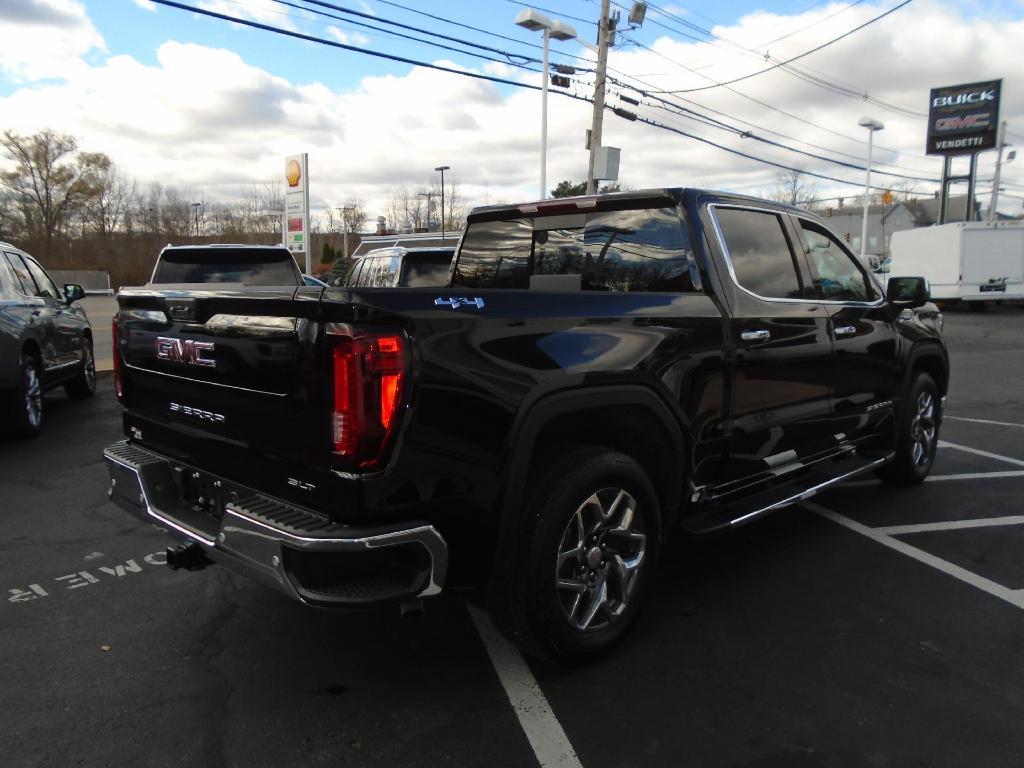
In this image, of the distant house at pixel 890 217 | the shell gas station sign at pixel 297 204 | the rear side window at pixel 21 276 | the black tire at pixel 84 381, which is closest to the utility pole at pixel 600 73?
the shell gas station sign at pixel 297 204

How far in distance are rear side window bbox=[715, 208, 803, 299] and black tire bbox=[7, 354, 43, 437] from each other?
633cm

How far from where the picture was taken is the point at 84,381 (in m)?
9.24

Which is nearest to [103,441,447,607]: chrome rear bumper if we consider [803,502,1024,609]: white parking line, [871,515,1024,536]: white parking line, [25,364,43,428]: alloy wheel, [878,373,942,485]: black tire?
[803,502,1024,609]: white parking line

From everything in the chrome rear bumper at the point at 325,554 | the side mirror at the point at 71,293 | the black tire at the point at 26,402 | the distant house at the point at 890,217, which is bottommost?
the black tire at the point at 26,402

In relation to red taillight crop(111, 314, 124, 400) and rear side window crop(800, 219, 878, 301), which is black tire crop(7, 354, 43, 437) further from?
rear side window crop(800, 219, 878, 301)

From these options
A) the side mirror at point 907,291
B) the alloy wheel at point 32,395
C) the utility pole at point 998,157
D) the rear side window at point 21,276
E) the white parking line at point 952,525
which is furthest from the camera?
the utility pole at point 998,157

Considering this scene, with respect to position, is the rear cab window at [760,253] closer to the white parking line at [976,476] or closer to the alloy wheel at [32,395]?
the white parking line at [976,476]

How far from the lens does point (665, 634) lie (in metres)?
3.30

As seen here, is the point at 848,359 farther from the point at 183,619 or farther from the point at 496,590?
the point at 183,619

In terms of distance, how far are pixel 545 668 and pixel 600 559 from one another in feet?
1.66

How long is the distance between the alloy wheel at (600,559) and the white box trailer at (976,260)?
81.9 feet

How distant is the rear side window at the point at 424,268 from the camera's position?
997cm

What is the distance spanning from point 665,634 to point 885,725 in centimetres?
94

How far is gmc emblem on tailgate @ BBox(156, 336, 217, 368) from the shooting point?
278 centimetres
